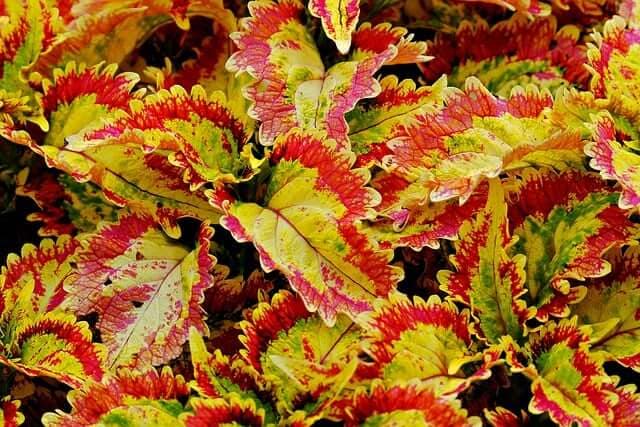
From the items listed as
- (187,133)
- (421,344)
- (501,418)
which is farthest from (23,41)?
(501,418)

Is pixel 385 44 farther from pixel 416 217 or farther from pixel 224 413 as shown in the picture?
pixel 224 413

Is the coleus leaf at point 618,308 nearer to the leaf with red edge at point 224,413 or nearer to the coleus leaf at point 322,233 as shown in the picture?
the coleus leaf at point 322,233

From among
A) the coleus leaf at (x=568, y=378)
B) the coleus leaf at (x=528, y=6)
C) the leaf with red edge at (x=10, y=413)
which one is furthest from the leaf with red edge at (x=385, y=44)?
the leaf with red edge at (x=10, y=413)

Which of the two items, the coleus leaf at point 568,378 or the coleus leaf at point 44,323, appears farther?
the coleus leaf at point 44,323

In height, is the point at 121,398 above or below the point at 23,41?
below

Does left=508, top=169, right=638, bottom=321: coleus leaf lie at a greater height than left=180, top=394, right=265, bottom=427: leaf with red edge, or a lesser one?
greater

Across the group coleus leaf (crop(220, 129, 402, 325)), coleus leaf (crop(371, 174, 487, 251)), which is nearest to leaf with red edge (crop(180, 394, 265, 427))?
coleus leaf (crop(220, 129, 402, 325))

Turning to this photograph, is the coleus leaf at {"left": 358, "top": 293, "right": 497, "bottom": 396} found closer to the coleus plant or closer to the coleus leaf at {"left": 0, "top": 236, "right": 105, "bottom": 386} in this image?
the coleus plant
